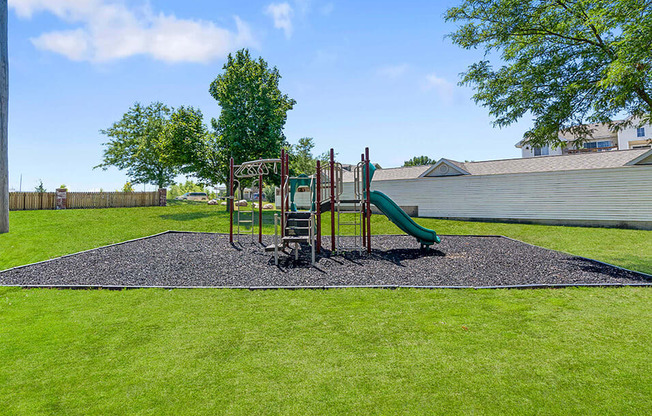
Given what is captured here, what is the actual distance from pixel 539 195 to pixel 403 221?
11.9 metres

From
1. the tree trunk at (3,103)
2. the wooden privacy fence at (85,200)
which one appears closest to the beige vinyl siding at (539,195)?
the wooden privacy fence at (85,200)

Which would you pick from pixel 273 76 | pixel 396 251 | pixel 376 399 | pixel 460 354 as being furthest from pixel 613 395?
pixel 273 76

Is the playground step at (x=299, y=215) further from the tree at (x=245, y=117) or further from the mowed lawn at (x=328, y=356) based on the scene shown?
the tree at (x=245, y=117)

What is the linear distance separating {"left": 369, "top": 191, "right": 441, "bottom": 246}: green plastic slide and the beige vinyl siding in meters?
11.0

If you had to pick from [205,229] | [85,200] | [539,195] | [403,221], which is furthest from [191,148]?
[539,195]

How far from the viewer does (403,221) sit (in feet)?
→ 37.2

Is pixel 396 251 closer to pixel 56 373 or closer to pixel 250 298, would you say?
pixel 250 298

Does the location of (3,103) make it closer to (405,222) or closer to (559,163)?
(405,222)

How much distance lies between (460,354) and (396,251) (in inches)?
297

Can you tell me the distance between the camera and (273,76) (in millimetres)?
29562

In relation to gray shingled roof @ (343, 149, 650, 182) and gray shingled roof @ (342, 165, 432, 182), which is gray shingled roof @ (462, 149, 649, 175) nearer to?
gray shingled roof @ (343, 149, 650, 182)

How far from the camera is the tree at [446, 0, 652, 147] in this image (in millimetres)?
9695

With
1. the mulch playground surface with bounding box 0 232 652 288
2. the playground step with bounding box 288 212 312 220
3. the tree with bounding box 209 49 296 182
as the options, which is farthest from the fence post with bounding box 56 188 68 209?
the playground step with bounding box 288 212 312 220

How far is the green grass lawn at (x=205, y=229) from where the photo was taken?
10.5 m
